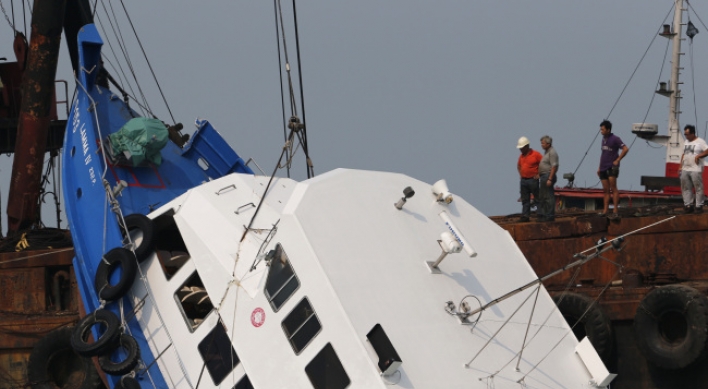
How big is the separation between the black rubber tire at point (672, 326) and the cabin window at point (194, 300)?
16.4 feet

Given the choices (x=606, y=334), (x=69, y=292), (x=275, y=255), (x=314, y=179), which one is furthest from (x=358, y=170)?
(x=69, y=292)

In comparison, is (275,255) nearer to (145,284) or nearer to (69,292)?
(145,284)

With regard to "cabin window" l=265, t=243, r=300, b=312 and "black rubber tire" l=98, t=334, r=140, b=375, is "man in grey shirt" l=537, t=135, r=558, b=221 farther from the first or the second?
"black rubber tire" l=98, t=334, r=140, b=375

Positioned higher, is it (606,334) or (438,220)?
(438,220)

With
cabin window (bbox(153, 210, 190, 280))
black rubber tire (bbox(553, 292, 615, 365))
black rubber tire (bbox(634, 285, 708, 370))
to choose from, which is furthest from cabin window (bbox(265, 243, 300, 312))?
black rubber tire (bbox(634, 285, 708, 370))

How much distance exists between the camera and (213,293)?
12352mm

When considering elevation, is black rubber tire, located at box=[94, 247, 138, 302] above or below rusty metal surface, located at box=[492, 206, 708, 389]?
above

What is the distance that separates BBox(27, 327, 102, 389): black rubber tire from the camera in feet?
54.5

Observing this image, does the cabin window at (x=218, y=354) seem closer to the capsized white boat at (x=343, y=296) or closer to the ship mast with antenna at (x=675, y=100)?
the capsized white boat at (x=343, y=296)

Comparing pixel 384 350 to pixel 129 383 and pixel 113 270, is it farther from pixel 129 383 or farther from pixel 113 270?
pixel 113 270

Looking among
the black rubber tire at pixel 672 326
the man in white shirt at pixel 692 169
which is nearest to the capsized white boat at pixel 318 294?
the black rubber tire at pixel 672 326

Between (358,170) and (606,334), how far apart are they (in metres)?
3.78

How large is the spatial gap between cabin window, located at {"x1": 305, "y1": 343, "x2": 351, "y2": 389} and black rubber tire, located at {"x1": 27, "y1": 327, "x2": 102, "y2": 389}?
598 centimetres

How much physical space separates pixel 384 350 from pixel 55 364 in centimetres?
701
